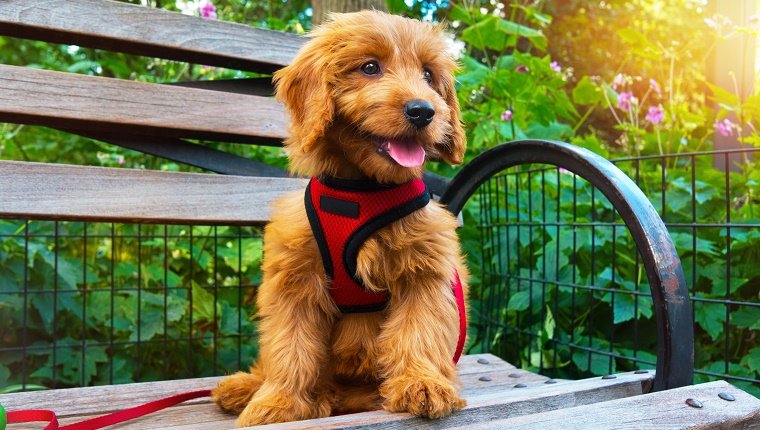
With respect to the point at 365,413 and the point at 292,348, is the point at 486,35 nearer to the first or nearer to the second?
the point at 292,348

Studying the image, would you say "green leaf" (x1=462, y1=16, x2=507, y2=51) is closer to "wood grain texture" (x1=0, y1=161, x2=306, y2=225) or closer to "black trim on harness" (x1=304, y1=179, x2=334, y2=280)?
"wood grain texture" (x1=0, y1=161, x2=306, y2=225)

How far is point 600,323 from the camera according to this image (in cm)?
316

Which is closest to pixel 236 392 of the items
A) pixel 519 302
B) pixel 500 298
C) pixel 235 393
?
pixel 235 393

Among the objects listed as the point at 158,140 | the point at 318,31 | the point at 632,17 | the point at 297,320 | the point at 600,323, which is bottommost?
the point at 600,323

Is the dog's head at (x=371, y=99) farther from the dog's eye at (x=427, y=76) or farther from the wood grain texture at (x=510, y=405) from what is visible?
the wood grain texture at (x=510, y=405)

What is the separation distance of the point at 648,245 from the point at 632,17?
1105 centimetres

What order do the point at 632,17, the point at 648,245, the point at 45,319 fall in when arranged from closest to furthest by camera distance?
the point at 648,245 → the point at 45,319 → the point at 632,17

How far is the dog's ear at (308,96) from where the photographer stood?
1.57 m

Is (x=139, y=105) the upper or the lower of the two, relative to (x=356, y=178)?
upper

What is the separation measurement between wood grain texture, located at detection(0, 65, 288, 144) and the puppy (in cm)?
72

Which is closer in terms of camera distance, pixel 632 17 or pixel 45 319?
Result: pixel 45 319

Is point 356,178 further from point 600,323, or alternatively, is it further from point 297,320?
point 600,323

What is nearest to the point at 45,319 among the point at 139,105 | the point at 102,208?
the point at 102,208

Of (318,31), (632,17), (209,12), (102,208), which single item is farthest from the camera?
(632,17)
